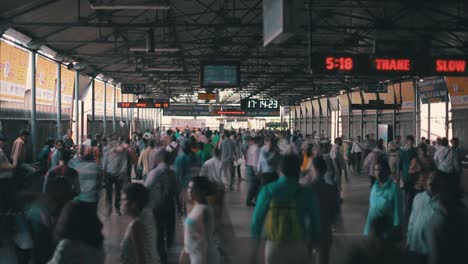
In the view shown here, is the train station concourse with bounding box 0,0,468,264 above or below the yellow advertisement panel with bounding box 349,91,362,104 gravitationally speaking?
below

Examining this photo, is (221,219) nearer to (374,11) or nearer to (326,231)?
(326,231)

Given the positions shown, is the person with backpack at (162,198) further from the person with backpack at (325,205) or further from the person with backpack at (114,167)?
the person with backpack at (114,167)

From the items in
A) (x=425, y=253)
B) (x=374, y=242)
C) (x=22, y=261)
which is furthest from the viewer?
(x=22, y=261)

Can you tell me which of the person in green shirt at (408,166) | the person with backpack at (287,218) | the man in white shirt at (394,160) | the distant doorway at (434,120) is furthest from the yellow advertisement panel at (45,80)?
the person with backpack at (287,218)

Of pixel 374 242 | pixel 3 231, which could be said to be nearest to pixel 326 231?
pixel 374 242

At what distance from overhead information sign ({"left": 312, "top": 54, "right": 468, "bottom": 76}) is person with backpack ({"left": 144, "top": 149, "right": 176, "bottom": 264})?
18.0 ft

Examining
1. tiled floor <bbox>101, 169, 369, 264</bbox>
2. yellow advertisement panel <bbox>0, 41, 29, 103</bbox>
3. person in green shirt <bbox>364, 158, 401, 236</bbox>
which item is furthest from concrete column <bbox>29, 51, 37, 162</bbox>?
person in green shirt <bbox>364, 158, 401, 236</bbox>

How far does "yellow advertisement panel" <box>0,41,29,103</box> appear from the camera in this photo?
2048cm

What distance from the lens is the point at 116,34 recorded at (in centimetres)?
2664

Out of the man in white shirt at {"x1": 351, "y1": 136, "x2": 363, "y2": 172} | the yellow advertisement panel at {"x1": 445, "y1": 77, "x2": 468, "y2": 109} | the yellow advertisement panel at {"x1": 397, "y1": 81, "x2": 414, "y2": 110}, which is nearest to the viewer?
the yellow advertisement panel at {"x1": 445, "y1": 77, "x2": 468, "y2": 109}

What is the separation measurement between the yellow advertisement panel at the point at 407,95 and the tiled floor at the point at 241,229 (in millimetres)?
15549

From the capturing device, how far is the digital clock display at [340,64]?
1341 centimetres

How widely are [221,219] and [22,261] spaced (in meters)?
2.80

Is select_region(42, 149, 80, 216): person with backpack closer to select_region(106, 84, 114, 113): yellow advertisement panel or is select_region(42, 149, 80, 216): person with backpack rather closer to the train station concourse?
the train station concourse
